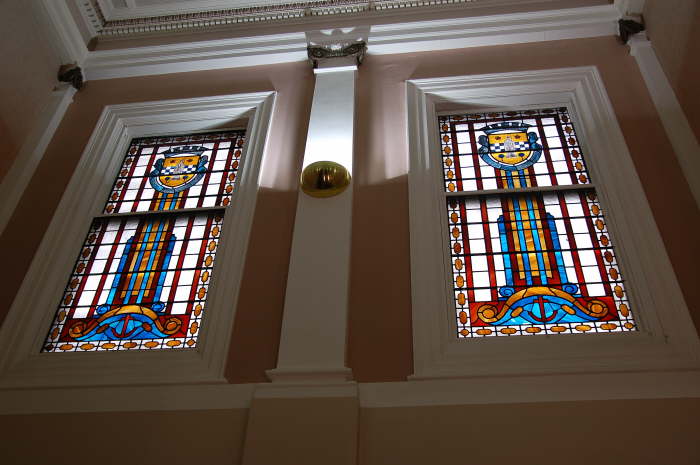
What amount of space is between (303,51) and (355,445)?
411cm

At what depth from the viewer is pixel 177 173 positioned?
5.56m

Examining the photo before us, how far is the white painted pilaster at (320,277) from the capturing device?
12.3ft

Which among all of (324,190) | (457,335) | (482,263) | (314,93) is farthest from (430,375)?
(314,93)

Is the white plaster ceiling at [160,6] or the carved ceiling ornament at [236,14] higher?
the white plaster ceiling at [160,6]

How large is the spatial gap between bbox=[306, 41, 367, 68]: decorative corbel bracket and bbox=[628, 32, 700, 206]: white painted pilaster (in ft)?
7.70

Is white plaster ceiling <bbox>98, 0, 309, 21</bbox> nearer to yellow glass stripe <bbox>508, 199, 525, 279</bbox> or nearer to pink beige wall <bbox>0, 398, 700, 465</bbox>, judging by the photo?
yellow glass stripe <bbox>508, 199, 525, 279</bbox>

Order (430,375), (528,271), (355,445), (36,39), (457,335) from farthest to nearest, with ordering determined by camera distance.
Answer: (36,39), (528,271), (457,335), (430,375), (355,445)

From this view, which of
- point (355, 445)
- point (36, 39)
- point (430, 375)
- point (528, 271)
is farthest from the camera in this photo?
point (36, 39)

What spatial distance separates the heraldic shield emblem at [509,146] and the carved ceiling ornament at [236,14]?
1.83 m

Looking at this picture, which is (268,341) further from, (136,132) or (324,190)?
(136,132)

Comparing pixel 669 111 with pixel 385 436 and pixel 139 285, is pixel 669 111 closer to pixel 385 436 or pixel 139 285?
pixel 385 436

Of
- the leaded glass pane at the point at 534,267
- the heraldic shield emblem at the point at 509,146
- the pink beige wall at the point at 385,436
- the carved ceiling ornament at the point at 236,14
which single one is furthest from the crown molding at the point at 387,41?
the pink beige wall at the point at 385,436

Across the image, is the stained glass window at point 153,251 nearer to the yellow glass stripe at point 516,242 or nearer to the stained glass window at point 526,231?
the stained glass window at point 526,231

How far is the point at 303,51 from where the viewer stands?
20.7 ft
